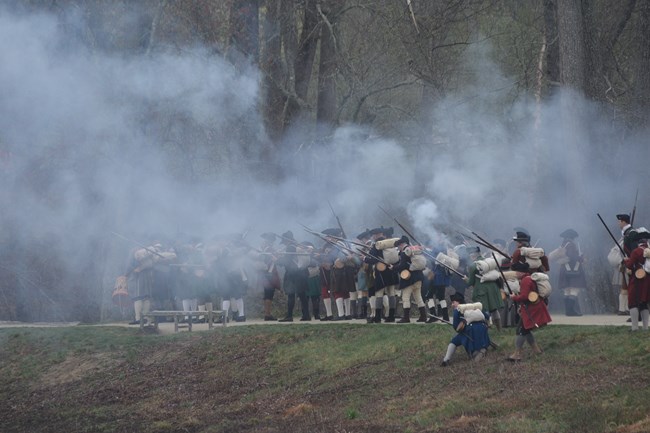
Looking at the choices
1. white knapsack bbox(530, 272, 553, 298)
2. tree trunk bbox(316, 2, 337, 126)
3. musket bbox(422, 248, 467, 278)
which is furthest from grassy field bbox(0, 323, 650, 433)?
tree trunk bbox(316, 2, 337, 126)

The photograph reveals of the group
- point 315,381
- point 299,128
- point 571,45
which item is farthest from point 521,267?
point 299,128

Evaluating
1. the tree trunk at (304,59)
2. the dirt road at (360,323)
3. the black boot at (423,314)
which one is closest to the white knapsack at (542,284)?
the dirt road at (360,323)

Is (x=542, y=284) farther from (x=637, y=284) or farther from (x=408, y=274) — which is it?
(x=408, y=274)

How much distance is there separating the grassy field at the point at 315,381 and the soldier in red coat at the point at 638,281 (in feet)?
1.83

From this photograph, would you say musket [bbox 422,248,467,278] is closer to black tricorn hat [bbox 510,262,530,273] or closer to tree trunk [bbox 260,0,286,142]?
black tricorn hat [bbox 510,262,530,273]

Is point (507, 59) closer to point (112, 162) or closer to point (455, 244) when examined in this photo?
point (455, 244)

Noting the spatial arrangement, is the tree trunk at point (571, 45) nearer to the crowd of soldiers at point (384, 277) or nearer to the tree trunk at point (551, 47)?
the tree trunk at point (551, 47)

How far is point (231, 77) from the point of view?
98.4 feet

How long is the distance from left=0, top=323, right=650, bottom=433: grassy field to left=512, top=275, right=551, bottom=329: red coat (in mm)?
599

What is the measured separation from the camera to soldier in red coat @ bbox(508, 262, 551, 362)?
703 inches

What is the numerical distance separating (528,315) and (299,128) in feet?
54.3

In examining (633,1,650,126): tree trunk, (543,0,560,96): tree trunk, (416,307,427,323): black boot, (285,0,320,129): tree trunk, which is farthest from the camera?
(285,0,320,129): tree trunk

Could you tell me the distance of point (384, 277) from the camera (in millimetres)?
24500

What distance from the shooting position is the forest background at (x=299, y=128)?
26.9 m
